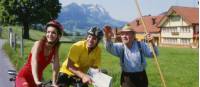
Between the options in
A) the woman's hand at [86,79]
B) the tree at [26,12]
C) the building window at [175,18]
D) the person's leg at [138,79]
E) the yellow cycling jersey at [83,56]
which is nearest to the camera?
the woman's hand at [86,79]

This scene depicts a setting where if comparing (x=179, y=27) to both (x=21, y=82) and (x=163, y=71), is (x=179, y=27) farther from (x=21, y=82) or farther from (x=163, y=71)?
(x=21, y=82)

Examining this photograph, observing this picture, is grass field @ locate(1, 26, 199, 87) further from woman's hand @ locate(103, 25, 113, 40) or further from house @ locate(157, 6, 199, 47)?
house @ locate(157, 6, 199, 47)

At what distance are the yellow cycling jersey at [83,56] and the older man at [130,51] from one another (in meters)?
0.38

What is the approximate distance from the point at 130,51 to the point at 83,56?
0.72 meters

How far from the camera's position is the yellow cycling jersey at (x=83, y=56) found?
6562mm

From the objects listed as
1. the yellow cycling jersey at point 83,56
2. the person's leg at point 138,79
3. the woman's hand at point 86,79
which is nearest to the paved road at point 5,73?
the person's leg at point 138,79

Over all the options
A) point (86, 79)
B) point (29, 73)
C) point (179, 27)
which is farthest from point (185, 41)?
point (29, 73)

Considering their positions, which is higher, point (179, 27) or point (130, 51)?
point (130, 51)

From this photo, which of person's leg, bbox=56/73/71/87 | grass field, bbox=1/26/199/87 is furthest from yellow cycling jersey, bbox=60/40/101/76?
grass field, bbox=1/26/199/87

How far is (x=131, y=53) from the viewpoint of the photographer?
6988 millimetres

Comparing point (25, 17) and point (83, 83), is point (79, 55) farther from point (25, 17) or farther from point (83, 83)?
point (25, 17)

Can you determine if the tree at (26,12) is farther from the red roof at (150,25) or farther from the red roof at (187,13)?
the red roof at (150,25)

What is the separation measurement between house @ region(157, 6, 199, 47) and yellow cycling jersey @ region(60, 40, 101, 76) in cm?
7764

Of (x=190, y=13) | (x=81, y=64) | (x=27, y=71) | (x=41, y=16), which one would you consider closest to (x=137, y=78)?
(x=81, y=64)
